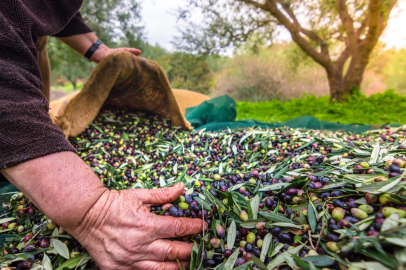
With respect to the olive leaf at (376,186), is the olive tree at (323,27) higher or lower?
higher

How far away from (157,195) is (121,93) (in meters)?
1.58

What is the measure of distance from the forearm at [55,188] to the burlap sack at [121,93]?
3.36 ft

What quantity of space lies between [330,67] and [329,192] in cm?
475

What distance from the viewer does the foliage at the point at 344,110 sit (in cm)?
331

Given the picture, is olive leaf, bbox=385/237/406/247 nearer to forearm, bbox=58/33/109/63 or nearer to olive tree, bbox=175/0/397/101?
forearm, bbox=58/33/109/63

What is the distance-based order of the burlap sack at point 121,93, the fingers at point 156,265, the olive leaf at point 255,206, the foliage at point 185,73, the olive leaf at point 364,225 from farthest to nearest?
1. the foliage at point 185,73
2. the burlap sack at point 121,93
3. the olive leaf at point 255,206
4. the fingers at point 156,265
5. the olive leaf at point 364,225

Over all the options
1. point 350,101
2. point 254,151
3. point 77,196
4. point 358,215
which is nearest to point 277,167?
point 254,151

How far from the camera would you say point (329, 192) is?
91cm

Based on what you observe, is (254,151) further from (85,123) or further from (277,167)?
(85,123)

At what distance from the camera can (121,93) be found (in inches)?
85.0

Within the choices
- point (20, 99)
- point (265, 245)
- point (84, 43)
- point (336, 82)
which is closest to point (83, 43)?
point (84, 43)

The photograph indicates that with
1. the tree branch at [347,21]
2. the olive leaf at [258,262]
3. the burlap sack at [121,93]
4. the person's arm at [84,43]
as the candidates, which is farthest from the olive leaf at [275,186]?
the tree branch at [347,21]

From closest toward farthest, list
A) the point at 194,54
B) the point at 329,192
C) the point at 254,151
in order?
the point at 329,192
the point at 254,151
the point at 194,54

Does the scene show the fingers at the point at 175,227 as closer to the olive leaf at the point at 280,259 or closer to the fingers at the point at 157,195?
the fingers at the point at 157,195
